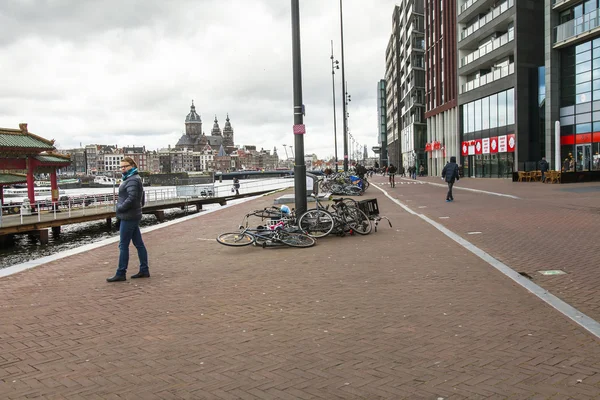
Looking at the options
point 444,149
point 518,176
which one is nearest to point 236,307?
point 518,176

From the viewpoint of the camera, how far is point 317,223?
1056cm

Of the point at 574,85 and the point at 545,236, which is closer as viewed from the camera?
the point at 545,236

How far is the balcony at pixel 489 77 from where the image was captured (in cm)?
3668

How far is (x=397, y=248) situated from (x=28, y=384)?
21.7ft

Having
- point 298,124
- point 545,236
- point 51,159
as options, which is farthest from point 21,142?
point 545,236

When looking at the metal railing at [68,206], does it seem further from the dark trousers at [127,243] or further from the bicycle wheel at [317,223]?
the dark trousers at [127,243]

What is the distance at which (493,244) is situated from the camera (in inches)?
355

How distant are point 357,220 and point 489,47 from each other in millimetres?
34858

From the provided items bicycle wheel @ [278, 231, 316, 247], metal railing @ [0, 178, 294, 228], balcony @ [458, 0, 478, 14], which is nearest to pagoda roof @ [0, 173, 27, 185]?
metal railing @ [0, 178, 294, 228]

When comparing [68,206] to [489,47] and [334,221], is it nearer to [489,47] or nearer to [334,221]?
[334,221]

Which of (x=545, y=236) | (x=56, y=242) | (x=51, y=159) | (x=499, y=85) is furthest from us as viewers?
(x=499, y=85)

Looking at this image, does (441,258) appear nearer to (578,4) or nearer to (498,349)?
(498,349)

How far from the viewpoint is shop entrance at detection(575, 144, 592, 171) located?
30.5 m

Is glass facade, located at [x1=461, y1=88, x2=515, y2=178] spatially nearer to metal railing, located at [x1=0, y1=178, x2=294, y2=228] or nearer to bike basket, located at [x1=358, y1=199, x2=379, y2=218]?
metal railing, located at [x1=0, y1=178, x2=294, y2=228]
